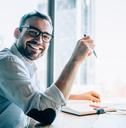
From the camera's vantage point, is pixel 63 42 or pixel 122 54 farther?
pixel 63 42

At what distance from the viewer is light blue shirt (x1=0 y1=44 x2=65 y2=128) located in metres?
0.94

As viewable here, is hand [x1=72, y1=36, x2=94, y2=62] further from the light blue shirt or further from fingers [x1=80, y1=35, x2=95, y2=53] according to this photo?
the light blue shirt

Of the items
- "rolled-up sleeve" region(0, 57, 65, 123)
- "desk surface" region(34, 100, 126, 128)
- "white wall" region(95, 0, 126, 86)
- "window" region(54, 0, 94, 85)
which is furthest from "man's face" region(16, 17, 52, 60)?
"window" region(54, 0, 94, 85)

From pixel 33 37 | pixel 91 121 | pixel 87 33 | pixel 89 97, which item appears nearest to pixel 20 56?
pixel 33 37

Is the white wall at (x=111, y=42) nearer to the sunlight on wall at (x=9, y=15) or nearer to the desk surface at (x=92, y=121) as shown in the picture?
the sunlight on wall at (x=9, y=15)

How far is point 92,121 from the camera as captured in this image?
1.08 meters

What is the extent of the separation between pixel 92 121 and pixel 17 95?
339mm

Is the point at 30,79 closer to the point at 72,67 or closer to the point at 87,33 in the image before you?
the point at 72,67

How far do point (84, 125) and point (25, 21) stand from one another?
55 centimetres

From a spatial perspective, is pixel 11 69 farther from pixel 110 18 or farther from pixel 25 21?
pixel 110 18

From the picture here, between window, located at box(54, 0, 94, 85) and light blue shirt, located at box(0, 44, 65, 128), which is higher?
window, located at box(54, 0, 94, 85)

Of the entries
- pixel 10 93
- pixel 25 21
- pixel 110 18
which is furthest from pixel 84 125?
pixel 110 18

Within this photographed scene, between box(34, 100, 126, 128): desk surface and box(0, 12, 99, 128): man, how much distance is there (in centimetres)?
8

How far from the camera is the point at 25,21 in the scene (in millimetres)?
1197
